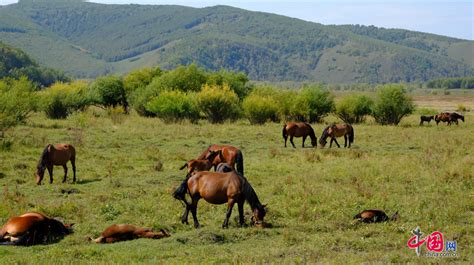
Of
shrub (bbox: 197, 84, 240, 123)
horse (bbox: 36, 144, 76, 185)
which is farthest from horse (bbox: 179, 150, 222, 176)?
shrub (bbox: 197, 84, 240, 123)

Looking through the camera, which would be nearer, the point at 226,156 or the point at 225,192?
the point at 225,192

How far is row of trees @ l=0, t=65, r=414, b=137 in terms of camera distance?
42.4m

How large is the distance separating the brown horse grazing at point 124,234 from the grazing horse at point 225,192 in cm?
104

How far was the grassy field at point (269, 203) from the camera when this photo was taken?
30.2ft

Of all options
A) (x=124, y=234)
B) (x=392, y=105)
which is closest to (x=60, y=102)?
(x=392, y=105)

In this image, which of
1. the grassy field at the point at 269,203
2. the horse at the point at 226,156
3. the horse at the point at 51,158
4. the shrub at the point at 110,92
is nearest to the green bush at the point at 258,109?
the shrub at the point at 110,92

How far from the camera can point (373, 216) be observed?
1141cm

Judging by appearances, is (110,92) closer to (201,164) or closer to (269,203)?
(201,164)

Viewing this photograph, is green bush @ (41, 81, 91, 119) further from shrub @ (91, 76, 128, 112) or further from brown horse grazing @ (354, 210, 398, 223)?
brown horse grazing @ (354, 210, 398, 223)

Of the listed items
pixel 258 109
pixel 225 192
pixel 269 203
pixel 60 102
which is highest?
pixel 225 192

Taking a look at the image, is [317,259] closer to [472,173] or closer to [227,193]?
[227,193]

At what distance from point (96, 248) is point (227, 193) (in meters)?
2.75

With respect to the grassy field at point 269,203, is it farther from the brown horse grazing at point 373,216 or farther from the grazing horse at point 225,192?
the grazing horse at point 225,192

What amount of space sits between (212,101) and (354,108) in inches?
487
